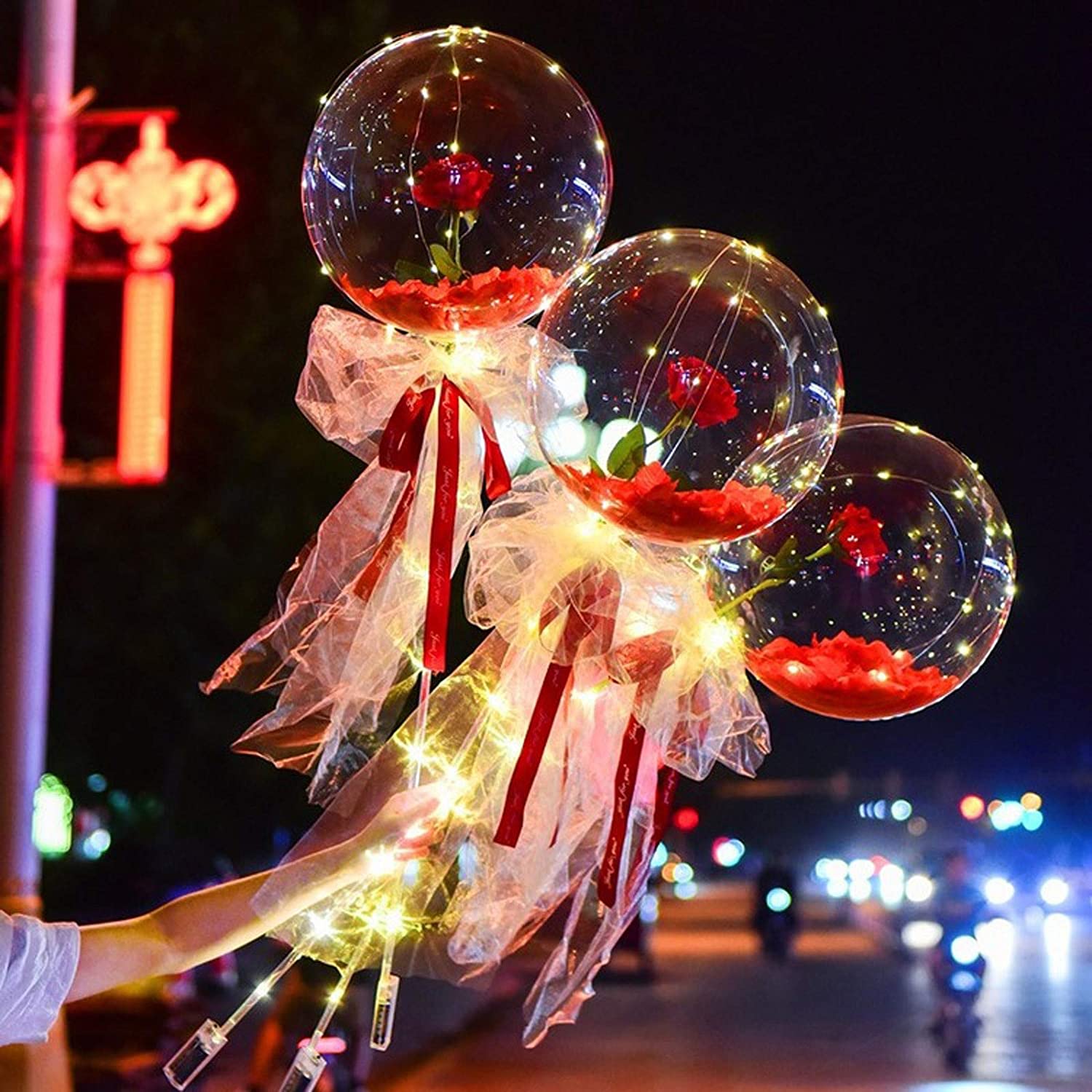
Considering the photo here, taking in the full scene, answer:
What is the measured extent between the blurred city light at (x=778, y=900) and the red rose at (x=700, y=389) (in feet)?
97.0

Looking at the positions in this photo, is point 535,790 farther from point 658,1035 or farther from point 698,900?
point 698,900

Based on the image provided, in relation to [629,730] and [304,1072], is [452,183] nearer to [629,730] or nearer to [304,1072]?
[629,730]

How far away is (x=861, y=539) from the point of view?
14.3ft

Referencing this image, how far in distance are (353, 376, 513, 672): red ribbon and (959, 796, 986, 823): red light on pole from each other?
24396 millimetres

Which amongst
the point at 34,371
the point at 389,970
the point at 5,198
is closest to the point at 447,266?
the point at 389,970

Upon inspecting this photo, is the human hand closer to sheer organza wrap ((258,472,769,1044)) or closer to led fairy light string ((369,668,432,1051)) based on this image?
led fairy light string ((369,668,432,1051))

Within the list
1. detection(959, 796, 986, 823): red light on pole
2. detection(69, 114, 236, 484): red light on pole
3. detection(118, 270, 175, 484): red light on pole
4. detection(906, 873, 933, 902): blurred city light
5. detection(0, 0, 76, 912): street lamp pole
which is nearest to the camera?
detection(0, 0, 76, 912): street lamp pole

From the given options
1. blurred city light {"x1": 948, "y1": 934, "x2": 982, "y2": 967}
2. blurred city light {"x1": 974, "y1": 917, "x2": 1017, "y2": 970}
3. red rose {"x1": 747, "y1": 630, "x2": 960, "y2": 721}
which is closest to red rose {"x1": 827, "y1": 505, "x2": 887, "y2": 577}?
red rose {"x1": 747, "y1": 630, "x2": 960, "y2": 721}

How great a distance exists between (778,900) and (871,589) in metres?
29.6

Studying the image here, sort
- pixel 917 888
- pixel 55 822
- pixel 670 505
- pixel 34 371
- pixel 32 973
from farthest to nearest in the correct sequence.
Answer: pixel 55 822 < pixel 917 888 < pixel 34 371 < pixel 670 505 < pixel 32 973

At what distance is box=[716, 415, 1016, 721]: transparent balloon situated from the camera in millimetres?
4293

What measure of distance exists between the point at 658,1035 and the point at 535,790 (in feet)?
50.1

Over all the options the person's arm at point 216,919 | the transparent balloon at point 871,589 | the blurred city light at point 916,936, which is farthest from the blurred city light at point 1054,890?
the person's arm at point 216,919

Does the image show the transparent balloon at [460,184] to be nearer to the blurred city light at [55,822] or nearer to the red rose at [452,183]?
the red rose at [452,183]
